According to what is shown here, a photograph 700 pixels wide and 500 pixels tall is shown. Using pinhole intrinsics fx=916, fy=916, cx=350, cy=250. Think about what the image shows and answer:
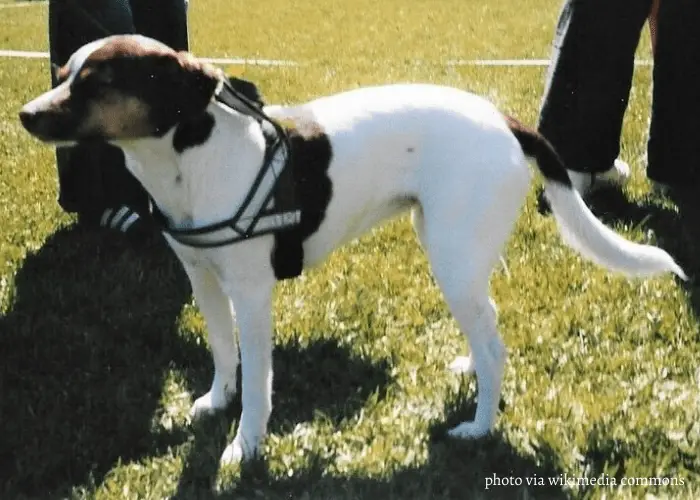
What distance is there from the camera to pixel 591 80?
4.94m

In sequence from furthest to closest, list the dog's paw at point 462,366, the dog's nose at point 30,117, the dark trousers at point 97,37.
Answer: the dark trousers at point 97,37 < the dog's paw at point 462,366 < the dog's nose at point 30,117

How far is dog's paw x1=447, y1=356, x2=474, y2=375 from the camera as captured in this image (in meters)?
3.40

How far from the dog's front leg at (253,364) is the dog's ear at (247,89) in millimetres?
568

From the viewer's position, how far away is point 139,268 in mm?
4387

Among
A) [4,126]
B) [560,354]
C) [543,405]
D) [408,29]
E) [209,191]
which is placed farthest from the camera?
[408,29]

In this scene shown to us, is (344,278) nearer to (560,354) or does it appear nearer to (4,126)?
(560,354)

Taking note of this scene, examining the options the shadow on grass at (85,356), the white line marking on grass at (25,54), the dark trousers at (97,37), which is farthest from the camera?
the white line marking on grass at (25,54)

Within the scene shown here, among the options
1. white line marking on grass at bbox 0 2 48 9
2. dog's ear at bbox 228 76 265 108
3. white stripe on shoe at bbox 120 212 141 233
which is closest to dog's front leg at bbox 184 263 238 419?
dog's ear at bbox 228 76 265 108

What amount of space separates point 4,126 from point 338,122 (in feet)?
15.4

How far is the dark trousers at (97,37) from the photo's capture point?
4.42 metres

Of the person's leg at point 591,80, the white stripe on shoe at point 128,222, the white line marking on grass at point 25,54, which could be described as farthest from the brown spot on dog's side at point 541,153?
the white line marking on grass at point 25,54

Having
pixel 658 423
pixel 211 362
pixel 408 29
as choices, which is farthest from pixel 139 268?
pixel 408 29

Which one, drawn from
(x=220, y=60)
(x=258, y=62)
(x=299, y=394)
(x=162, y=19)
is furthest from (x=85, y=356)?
(x=220, y=60)

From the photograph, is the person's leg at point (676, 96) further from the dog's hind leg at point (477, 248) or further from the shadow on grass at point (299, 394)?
the shadow on grass at point (299, 394)
